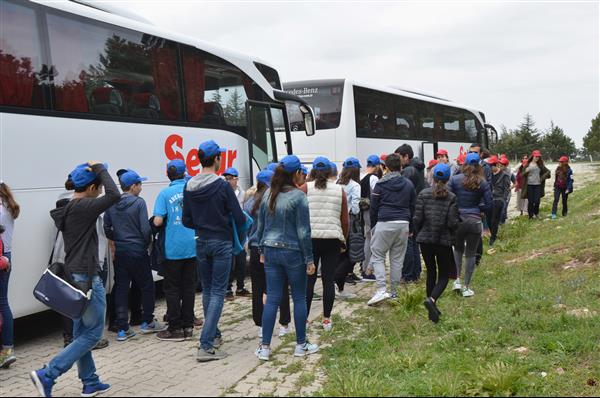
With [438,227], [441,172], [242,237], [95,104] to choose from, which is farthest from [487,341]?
[95,104]

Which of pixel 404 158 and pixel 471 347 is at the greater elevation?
pixel 404 158

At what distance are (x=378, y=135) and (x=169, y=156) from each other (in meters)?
10.6

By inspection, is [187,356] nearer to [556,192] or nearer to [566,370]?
[566,370]

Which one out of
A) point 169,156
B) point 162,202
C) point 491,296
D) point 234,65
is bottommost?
point 491,296

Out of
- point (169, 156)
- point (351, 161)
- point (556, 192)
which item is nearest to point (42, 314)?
point (169, 156)

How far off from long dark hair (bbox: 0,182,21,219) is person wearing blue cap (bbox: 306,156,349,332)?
2.97 metres

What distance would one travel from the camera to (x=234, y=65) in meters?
9.68

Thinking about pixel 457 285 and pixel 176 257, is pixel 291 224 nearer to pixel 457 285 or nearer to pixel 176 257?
pixel 176 257

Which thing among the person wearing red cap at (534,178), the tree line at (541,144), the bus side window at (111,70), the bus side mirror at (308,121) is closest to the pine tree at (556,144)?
the tree line at (541,144)

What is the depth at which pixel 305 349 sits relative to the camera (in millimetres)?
5570

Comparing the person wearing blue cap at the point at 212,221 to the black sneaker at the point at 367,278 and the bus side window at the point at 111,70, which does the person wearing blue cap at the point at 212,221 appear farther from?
the black sneaker at the point at 367,278

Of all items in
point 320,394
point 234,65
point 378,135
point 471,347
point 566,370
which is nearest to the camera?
point 320,394

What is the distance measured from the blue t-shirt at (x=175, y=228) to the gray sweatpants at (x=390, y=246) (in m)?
2.61

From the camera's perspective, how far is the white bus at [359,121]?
16.2m
